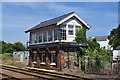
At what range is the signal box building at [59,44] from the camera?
887 inches

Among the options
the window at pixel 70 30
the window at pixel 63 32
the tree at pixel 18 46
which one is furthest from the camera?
the tree at pixel 18 46

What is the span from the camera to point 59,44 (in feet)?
72.8

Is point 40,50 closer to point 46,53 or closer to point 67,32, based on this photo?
point 46,53

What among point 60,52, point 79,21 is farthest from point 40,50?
point 79,21

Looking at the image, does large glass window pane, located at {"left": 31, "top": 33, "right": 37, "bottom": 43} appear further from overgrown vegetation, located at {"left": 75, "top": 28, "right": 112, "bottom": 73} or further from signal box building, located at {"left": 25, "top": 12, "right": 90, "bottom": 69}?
overgrown vegetation, located at {"left": 75, "top": 28, "right": 112, "bottom": 73}

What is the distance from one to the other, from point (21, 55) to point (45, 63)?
17960 mm

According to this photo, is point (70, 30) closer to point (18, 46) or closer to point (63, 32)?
point (63, 32)

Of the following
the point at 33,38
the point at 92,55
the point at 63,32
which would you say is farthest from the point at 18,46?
the point at 92,55

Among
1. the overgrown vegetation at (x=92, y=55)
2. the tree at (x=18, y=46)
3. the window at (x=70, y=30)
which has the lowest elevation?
the overgrown vegetation at (x=92, y=55)

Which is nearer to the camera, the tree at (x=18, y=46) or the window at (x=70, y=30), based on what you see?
the window at (x=70, y=30)

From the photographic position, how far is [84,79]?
14.7 meters

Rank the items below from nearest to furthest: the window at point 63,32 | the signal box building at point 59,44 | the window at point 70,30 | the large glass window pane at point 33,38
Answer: the signal box building at point 59,44 → the window at point 63,32 → the window at point 70,30 → the large glass window pane at point 33,38

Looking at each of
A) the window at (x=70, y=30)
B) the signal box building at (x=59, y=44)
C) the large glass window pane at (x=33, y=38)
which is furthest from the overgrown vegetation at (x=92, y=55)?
the large glass window pane at (x=33, y=38)

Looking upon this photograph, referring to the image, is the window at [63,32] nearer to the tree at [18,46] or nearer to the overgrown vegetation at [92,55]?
the overgrown vegetation at [92,55]
